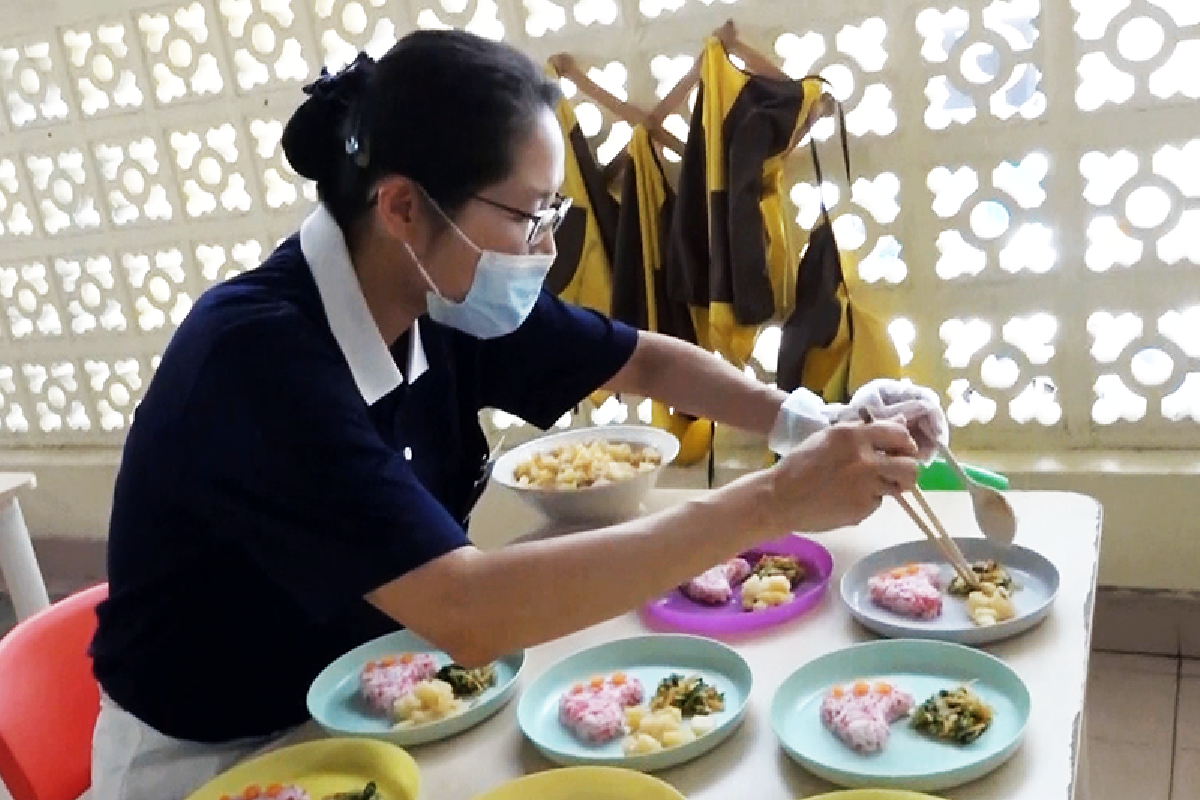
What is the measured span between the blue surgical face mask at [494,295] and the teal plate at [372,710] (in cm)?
36

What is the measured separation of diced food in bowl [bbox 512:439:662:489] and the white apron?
50cm

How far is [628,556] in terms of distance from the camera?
46.9 inches

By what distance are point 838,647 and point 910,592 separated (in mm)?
99

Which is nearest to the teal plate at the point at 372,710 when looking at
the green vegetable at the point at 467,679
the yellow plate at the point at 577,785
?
the green vegetable at the point at 467,679

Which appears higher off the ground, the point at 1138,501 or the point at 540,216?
the point at 540,216

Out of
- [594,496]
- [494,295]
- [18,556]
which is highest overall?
[494,295]

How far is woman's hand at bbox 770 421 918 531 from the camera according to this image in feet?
4.00

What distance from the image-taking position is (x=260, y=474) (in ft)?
3.82

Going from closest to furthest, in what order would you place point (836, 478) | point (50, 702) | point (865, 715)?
point (865, 715), point (836, 478), point (50, 702)

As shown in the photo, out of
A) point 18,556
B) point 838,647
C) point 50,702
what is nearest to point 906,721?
point 838,647

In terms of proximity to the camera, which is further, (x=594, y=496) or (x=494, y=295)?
(x=594, y=496)

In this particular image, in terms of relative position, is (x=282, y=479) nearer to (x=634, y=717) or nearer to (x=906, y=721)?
(x=634, y=717)

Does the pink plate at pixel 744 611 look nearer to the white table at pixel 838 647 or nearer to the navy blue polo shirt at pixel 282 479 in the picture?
the white table at pixel 838 647

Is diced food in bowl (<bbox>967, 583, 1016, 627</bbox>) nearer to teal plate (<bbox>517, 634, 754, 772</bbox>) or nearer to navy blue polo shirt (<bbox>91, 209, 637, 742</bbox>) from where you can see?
teal plate (<bbox>517, 634, 754, 772</bbox>)
